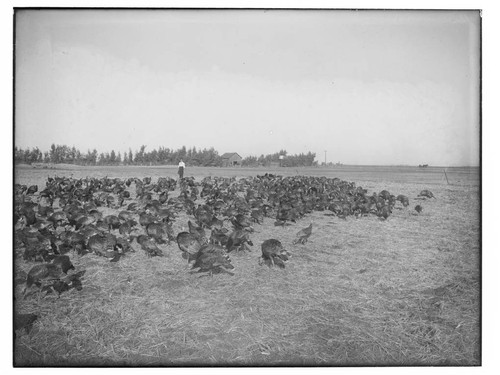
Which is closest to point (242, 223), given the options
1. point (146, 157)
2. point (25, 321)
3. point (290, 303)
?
point (290, 303)

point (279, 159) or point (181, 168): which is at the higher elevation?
point (279, 159)

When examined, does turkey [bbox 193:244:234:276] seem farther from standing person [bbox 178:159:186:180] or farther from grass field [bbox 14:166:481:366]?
standing person [bbox 178:159:186:180]

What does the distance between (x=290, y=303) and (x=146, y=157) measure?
227 cm

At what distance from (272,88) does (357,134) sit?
3.68 ft

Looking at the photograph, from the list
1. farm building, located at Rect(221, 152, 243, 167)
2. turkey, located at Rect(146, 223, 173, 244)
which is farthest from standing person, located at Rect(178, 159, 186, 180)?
turkey, located at Rect(146, 223, 173, 244)

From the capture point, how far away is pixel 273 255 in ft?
13.1

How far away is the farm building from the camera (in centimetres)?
416

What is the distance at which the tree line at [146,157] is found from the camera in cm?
398

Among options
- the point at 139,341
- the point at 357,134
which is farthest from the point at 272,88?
the point at 139,341

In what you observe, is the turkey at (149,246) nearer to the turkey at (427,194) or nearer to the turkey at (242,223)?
the turkey at (242,223)

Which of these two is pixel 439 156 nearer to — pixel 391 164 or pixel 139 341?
pixel 391 164

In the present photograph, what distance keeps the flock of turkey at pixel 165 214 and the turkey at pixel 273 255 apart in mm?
11

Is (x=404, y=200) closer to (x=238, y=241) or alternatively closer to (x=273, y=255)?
(x=273, y=255)

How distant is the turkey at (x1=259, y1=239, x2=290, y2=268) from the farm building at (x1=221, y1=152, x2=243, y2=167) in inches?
39.0
